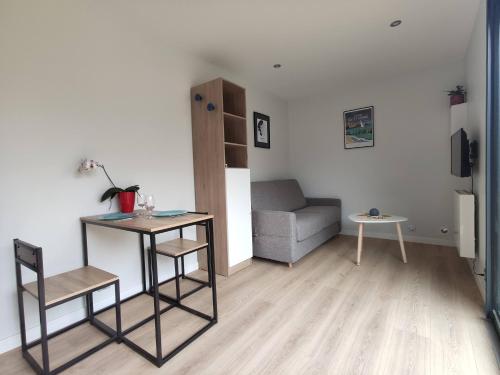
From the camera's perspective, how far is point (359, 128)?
12.4 ft

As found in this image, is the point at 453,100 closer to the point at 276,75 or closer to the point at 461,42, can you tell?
the point at 461,42

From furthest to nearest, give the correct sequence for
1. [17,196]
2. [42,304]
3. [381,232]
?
[381,232]
[17,196]
[42,304]

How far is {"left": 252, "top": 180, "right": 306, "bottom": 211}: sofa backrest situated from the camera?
3174 millimetres

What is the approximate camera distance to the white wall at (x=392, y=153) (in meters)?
3.24

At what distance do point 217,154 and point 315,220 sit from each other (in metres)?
1.45

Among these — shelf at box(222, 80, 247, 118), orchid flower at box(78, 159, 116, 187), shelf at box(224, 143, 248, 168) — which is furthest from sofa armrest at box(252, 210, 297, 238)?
orchid flower at box(78, 159, 116, 187)

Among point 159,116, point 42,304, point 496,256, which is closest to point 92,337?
point 42,304

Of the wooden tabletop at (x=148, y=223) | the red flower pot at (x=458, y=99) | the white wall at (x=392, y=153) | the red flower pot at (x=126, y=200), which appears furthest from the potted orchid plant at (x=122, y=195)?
the red flower pot at (x=458, y=99)

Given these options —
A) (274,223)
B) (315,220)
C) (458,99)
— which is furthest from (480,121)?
(274,223)

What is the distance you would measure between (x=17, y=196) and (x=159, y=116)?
4.04ft

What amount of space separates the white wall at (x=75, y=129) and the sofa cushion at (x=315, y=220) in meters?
1.30

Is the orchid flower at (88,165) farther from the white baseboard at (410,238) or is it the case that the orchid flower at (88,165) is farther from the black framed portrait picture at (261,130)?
the white baseboard at (410,238)

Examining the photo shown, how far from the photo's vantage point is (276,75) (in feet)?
10.9

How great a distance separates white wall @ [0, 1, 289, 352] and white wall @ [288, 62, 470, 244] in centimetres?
242
